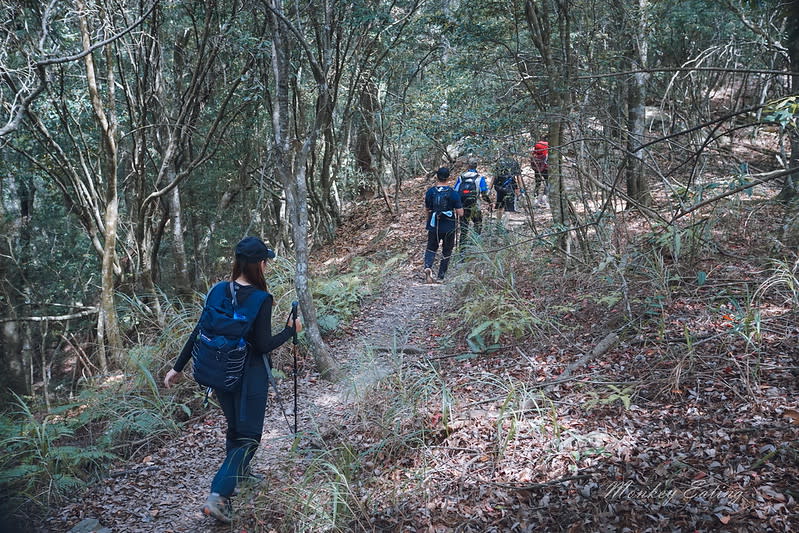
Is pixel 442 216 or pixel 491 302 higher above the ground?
pixel 442 216

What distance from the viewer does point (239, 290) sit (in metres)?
3.87

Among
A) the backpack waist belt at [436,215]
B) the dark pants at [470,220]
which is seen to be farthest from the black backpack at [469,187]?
the backpack waist belt at [436,215]

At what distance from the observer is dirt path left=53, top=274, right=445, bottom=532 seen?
175 inches

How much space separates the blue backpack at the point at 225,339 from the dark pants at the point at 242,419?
12 cm

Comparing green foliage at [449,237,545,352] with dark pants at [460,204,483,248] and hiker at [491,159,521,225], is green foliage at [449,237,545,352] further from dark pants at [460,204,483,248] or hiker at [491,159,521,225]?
hiker at [491,159,521,225]

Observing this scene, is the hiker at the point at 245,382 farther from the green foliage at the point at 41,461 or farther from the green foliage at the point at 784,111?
the green foliage at the point at 784,111

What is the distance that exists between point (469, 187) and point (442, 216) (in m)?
1.04

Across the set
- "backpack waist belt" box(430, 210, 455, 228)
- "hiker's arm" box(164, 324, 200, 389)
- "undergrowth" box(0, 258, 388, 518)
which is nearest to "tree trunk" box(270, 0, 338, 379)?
"undergrowth" box(0, 258, 388, 518)

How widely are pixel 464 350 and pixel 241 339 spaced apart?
11.4 ft

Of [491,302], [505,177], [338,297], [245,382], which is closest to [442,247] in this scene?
[505,177]

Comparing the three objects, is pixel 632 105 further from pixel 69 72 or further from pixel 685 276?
pixel 69 72

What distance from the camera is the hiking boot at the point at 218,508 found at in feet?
12.9

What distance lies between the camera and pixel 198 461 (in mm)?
5289

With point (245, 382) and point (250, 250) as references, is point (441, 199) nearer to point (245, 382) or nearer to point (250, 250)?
point (250, 250)
